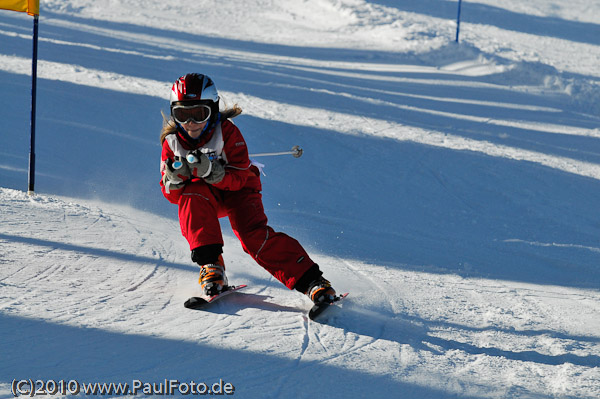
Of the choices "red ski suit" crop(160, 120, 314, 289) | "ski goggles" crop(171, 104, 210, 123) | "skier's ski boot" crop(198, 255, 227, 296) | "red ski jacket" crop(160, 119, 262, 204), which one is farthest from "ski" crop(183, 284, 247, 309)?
"ski goggles" crop(171, 104, 210, 123)

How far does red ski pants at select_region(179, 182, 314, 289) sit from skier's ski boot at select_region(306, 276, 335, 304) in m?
0.11

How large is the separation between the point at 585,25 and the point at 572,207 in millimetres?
19763

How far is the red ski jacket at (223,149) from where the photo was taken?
4.11 meters

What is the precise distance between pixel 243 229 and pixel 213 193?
302 millimetres

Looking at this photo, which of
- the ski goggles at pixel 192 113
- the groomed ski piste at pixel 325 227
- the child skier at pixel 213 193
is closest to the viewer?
the groomed ski piste at pixel 325 227

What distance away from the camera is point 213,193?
4129 mm

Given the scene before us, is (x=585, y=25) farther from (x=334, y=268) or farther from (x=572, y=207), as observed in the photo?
(x=334, y=268)

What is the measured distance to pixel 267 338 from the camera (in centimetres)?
349

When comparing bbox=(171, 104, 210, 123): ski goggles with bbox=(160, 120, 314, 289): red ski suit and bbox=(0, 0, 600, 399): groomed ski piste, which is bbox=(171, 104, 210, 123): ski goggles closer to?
bbox=(160, 120, 314, 289): red ski suit

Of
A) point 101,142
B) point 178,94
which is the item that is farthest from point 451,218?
point 101,142

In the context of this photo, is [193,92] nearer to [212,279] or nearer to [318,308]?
[212,279]

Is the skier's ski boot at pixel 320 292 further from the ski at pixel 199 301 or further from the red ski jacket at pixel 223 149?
the red ski jacket at pixel 223 149

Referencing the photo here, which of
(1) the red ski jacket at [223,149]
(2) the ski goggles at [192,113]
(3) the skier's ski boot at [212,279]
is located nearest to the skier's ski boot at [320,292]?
(3) the skier's ski boot at [212,279]

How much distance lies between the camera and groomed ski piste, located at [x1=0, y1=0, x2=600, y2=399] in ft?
10.5
